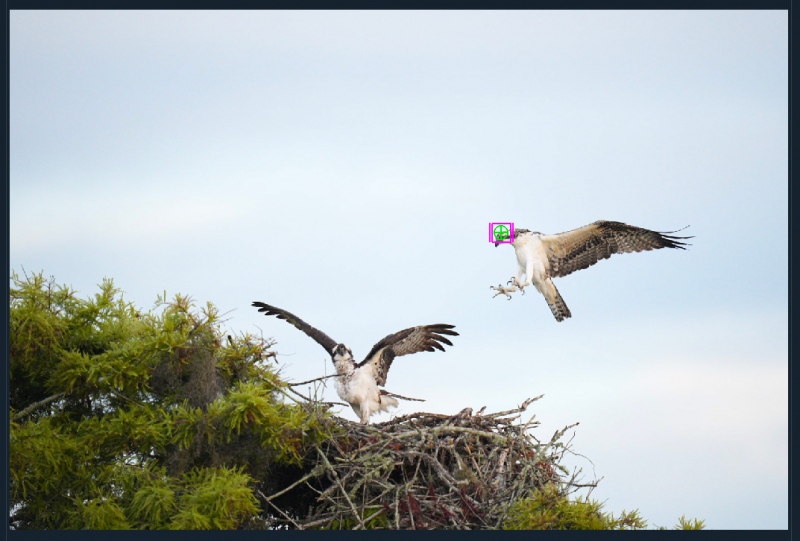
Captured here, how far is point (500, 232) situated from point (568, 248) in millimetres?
1495

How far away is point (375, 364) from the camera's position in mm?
8125

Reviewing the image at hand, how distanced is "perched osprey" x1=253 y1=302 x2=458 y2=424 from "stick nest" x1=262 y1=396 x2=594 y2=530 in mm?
1041

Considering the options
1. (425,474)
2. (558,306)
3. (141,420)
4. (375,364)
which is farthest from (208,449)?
(558,306)

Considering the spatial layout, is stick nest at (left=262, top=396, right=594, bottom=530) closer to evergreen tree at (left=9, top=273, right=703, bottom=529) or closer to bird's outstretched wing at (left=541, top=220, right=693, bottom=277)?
evergreen tree at (left=9, top=273, right=703, bottom=529)

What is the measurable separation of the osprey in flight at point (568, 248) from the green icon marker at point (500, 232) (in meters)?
0.66

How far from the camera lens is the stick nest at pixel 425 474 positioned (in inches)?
247

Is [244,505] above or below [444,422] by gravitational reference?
below

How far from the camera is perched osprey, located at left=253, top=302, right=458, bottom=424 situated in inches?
313

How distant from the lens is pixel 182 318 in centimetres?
654

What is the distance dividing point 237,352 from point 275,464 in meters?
0.94

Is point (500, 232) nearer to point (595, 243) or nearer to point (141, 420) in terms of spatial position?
point (595, 243)

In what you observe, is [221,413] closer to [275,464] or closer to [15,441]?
[275,464]

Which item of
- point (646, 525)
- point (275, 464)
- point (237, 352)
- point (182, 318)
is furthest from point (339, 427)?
point (646, 525)

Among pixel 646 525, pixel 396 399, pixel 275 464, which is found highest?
pixel 396 399
